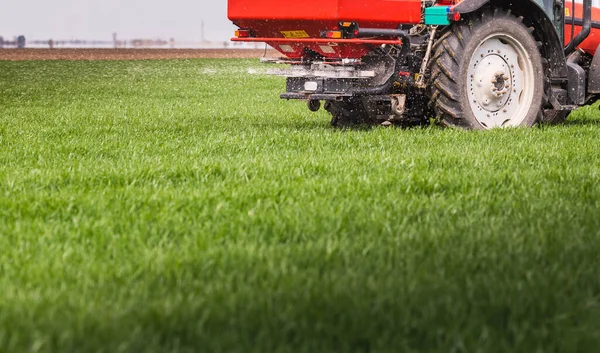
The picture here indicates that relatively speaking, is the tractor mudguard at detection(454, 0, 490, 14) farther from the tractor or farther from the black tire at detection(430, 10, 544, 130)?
the black tire at detection(430, 10, 544, 130)

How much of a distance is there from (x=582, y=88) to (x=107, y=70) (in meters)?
25.9

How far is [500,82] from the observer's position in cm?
984

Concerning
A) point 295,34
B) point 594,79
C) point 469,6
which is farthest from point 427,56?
point 594,79

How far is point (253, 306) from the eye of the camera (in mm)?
3307

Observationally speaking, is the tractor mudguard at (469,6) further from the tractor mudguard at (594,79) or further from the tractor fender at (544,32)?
the tractor mudguard at (594,79)

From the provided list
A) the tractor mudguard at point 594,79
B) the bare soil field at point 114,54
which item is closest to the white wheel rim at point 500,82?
the tractor mudguard at point 594,79

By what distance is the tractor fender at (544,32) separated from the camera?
9961mm

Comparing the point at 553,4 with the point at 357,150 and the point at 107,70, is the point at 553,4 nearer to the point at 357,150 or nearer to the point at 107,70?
the point at 357,150

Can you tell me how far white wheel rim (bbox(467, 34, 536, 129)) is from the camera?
9.75 meters

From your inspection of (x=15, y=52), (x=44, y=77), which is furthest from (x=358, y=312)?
(x=15, y=52)

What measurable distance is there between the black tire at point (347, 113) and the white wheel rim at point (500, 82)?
1.61 m

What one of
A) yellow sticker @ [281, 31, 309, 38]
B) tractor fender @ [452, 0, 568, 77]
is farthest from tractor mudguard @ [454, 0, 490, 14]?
yellow sticker @ [281, 31, 309, 38]

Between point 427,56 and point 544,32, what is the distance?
1602 mm

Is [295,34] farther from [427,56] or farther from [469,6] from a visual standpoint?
[469,6]
